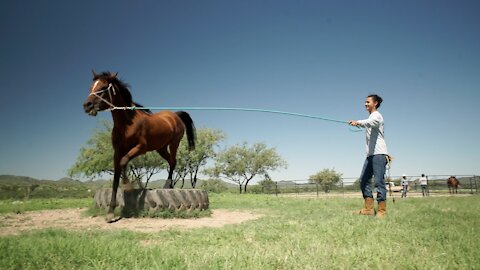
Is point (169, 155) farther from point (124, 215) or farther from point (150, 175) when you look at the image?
point (150, 175)

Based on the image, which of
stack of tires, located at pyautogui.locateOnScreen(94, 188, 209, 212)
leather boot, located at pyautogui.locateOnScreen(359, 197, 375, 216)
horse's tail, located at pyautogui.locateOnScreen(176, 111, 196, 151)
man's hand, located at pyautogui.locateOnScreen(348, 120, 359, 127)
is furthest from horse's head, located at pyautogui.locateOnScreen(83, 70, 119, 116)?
leather boot, located at pyautogui.locateOnScreen(359, 197, 375, 216)

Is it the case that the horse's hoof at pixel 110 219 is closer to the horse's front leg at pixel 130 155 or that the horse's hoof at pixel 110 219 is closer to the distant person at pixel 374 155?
the horse's front leg at pixel 130 155

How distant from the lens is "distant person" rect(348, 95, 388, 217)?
20.0 ft

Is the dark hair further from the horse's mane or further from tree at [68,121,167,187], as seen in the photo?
tree at [68,121,167,187]

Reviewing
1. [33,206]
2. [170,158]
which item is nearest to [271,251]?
[170,158]

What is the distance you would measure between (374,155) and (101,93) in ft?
18.5

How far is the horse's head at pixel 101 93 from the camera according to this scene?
6.00 meters

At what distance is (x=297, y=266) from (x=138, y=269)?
1.28m

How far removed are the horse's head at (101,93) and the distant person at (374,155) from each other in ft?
16.0

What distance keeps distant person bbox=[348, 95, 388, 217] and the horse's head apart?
486 centimetres

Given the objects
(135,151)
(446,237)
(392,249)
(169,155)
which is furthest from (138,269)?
(169,155)

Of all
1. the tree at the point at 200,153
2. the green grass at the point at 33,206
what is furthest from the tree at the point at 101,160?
the green grass at the point at 33,206

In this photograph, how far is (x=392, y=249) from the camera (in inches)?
120

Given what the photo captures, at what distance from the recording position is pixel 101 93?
616cm
